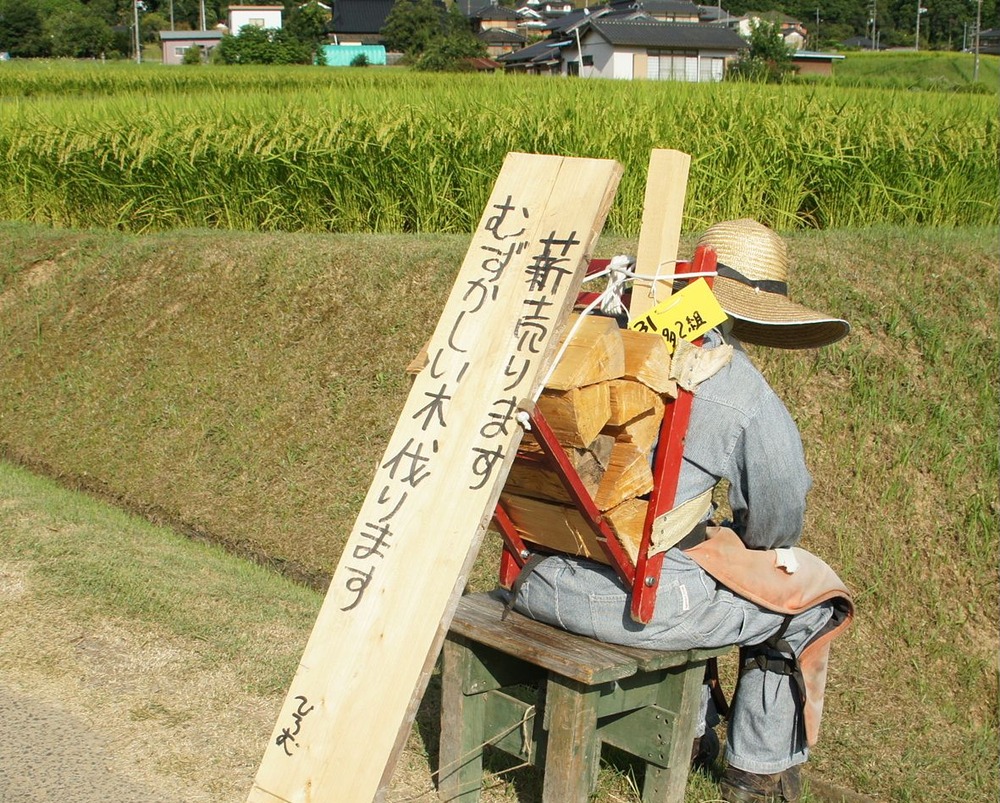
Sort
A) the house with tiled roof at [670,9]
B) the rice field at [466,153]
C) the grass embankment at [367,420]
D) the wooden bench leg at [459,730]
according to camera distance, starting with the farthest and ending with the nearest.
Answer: the house with tiled roof at [670,9], the rice field at [466,153], the grass embankment at [367,420], the wooden bench leg at [459,730]

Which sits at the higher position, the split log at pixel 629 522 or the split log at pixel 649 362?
the split log at pixel 649 362

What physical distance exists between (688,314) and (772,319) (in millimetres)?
325

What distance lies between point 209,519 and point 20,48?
7078cm

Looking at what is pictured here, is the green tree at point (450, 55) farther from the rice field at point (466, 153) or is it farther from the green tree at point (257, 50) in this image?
the rice field at point (466, 153)

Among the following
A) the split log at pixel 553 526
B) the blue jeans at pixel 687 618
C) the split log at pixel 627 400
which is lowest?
the blue jeans at pixel 687 618

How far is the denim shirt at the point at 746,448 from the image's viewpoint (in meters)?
2.68

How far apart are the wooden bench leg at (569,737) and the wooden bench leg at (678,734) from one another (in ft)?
0.79

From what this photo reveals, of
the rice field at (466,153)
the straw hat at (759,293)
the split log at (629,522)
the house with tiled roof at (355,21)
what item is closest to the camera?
the split log at (629,522)

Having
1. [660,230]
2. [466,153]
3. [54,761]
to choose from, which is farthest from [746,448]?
[466,153]

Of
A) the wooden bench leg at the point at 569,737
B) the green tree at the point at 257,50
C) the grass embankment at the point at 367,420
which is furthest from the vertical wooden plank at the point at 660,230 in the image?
the green tree at the point at 257,50

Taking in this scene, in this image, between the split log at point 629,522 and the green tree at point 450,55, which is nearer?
the split log at point 629,522

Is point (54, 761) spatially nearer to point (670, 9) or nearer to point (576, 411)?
point (576, 411)

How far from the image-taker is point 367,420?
6.62 metres

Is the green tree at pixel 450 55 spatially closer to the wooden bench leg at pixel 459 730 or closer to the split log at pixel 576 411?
the wooden bench leg at pixel 459 730
